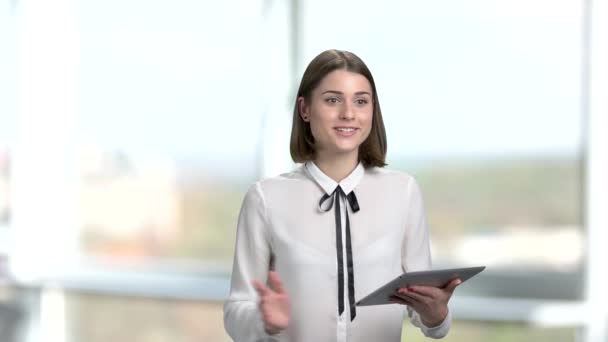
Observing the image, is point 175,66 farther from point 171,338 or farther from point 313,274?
point 313,274

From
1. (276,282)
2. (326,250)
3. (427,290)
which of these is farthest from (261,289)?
(427,290)

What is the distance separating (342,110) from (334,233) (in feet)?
0.61

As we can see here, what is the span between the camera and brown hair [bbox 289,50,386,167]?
1328mm

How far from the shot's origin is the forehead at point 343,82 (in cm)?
131

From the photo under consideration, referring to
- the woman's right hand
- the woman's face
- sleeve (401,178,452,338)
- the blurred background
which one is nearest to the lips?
the woman's face

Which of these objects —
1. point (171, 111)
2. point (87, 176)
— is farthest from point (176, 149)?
point (87, 176)

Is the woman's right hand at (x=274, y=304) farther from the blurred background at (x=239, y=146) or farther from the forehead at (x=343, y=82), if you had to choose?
the blurred background at (x=239, y=146)

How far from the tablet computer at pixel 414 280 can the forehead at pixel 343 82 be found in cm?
30

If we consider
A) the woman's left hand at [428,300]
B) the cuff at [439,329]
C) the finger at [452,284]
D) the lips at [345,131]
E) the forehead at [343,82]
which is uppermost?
→ the forehead at [343,82]

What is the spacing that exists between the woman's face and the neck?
2 centimetres

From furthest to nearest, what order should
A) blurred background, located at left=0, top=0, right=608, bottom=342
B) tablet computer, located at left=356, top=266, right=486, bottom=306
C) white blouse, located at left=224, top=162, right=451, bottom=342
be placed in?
blurred background, located at left=0, top=0, right=608, bottom=342
white blouse, located at left=224, top=162, right=451, bottom=342
tablet computer, located at left=356, top=266, right=486, bottom=306

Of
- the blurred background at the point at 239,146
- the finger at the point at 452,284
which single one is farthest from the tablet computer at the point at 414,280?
the blurred background at the point at 239,146

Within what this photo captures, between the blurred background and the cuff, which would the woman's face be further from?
the blurred background

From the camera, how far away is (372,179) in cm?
137
